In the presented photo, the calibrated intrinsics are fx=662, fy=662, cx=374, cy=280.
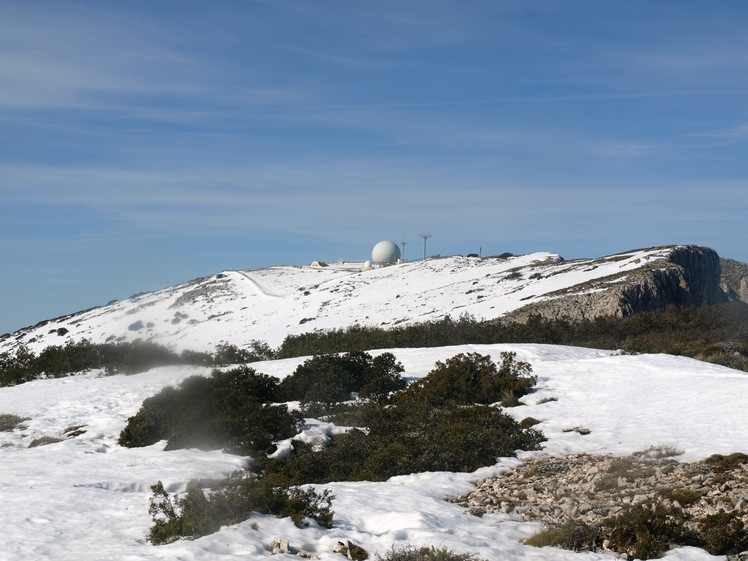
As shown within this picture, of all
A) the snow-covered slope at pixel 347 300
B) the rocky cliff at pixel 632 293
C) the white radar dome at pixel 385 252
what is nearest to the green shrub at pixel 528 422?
the snow-covered slope at pixel 347 300

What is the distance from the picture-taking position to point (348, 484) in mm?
11992

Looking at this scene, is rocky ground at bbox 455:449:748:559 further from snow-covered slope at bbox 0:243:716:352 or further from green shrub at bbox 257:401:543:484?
snow-covered slope at bbox 0:243:716:352

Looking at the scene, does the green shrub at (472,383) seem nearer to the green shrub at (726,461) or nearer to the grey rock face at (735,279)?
the green shrub at (726,461)

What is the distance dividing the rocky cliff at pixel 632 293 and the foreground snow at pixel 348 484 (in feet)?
31.0

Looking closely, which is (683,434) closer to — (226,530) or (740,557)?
(740,557)

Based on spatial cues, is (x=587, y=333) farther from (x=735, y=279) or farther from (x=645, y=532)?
(x=735, y=279)

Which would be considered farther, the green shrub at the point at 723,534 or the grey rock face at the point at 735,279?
the grey rock face at the point at 735,279

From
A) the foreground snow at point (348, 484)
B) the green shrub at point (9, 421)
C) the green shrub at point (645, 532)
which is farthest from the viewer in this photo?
the green shrub at point (9, 421)

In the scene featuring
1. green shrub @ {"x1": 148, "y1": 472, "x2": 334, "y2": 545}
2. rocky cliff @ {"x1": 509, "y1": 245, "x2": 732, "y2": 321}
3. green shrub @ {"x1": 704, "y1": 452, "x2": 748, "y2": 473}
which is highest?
rocky cliff @ {"x1": 509, "y1": 245, "x2": 732, "y2": 321}

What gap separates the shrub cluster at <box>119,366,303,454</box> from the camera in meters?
15.1

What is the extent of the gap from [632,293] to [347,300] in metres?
30.6

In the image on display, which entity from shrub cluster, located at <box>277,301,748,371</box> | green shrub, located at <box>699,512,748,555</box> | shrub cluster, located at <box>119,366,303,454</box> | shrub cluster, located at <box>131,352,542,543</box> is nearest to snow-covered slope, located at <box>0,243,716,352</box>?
shrub cluster, located at <box>119,366,303,454</box>

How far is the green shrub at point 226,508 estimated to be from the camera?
8.43 meters

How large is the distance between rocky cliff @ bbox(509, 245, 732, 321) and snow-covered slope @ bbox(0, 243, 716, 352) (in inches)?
15.9
